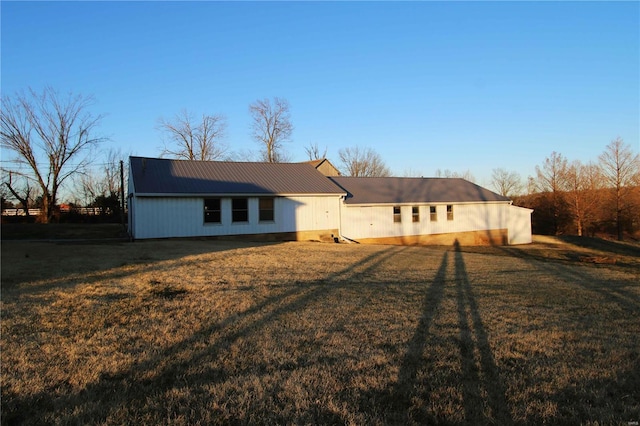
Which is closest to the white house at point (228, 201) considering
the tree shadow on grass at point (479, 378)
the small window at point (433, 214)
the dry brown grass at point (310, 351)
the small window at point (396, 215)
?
the small window at point (396, 215)

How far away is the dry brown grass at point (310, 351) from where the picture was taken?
308 cm

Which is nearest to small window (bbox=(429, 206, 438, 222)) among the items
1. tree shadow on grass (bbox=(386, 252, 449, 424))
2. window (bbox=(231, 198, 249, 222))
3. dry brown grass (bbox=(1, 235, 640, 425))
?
window (bbox=(231, 198, 249, 222))

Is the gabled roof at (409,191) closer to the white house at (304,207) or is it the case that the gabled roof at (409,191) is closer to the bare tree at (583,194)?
the white house at (304,207)

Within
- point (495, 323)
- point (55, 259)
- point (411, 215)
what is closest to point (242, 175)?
point (411, 215)

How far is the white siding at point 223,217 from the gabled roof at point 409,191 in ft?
7.20

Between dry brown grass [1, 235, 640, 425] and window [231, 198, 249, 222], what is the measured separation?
12812mm

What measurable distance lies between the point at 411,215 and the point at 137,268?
20.4 metres

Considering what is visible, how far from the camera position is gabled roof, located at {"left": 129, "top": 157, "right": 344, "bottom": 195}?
808 inches

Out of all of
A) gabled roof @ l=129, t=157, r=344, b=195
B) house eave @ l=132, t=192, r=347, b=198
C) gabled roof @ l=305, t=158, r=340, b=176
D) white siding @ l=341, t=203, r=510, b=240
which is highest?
gabled roof @ l=305, t=158, r=340, b=176

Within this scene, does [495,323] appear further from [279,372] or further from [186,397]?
[186,397]

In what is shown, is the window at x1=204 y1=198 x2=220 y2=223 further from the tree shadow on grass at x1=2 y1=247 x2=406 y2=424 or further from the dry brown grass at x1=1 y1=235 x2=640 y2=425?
the tree shadow on grass at x1=2 y1=247 x2=406 y2=424

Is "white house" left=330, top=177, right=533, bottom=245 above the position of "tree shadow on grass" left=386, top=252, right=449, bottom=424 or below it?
above

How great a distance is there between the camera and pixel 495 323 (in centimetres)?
553

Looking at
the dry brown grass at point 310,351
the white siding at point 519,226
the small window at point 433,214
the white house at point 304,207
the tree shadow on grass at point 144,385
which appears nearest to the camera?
the tree shadow on grass at point 144,385
